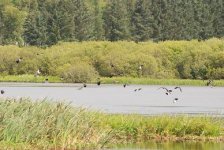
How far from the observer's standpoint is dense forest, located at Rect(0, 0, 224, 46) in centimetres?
12050

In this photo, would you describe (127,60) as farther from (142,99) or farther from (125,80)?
(142,99)

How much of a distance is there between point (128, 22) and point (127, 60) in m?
32.7

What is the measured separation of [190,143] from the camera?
32.7 m

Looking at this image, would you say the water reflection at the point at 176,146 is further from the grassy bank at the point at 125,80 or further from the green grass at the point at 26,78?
the green grass at the point at 26,78

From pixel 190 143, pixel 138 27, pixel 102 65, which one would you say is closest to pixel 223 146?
pixel 190 143

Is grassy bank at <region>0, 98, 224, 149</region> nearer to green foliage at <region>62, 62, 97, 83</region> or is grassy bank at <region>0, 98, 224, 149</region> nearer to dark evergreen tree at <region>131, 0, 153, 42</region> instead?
green foliage at <region>62, 62, 97, 83</region>

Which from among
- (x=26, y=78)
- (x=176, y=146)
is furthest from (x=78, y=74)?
(x=176, y=146)

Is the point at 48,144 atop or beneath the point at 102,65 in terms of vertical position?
atop

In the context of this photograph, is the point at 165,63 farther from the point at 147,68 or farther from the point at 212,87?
the point at 212,87

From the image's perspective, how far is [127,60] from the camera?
9494cm

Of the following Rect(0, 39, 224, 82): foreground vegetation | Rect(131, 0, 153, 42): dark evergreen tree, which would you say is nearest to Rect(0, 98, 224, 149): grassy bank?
Rect(0, 39, 224, 82): foreground vegetation

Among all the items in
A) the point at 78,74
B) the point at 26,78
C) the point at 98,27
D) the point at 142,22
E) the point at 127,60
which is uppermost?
the point at 142,22

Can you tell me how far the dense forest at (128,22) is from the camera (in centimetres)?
12050

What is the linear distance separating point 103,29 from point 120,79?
4453 cm
